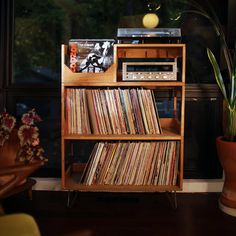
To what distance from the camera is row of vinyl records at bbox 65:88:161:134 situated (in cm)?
242

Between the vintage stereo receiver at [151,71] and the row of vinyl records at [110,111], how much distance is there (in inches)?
4.6

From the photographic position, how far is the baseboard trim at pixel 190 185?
2822 millimetres

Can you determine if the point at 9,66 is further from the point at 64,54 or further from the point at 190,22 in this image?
the point at 190,22

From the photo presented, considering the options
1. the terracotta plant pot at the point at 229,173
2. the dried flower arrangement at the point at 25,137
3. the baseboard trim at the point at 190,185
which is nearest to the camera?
the dried flower arrangement at the point at 25,137

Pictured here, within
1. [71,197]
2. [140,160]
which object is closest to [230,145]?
[140,160]

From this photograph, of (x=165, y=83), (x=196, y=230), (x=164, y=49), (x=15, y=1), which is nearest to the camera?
(x=196, y=230)

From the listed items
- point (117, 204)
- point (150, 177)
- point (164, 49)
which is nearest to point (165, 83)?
point (164, 49)

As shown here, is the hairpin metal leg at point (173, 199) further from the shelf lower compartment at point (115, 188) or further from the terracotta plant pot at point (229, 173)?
the terracotta plant pot at point (229, 173)

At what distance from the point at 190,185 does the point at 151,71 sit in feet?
3.43

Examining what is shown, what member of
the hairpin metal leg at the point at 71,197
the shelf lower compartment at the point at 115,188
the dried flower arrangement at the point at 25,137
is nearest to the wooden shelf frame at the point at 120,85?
the shelf lower compartment at the point at 115,188

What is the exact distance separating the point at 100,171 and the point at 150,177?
36cm

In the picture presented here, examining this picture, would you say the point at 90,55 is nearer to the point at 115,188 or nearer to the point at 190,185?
the point at 115,188

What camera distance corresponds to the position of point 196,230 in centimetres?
215

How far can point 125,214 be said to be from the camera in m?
2.38
